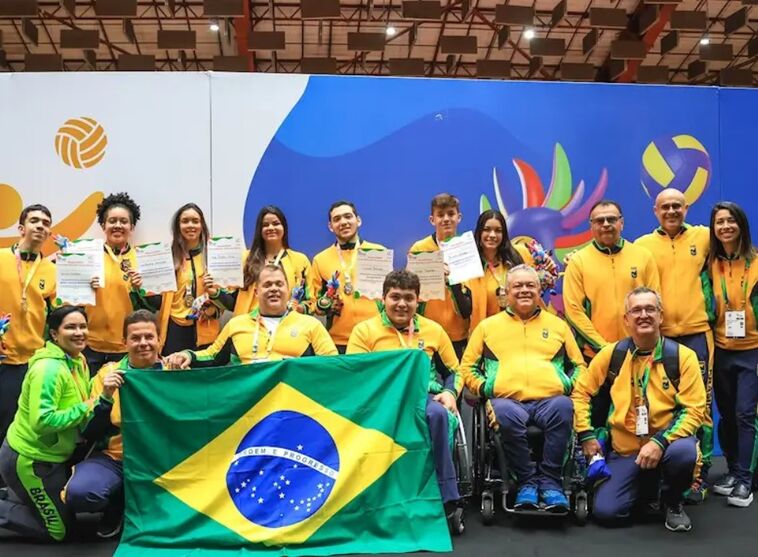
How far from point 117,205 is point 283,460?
89.9 inches

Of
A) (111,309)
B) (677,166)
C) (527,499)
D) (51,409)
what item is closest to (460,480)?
(527,499)

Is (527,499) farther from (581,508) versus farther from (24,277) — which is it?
(24,277)

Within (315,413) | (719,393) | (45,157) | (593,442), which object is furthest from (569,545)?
(45,157)

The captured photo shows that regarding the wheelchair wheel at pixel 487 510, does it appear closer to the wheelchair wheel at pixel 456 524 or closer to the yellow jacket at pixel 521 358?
the wheelchair wheel at pixel 456 524

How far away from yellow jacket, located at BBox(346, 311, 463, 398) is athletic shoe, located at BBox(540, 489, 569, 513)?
2.27 ft

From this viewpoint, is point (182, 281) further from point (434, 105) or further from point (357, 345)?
point (434, 105)

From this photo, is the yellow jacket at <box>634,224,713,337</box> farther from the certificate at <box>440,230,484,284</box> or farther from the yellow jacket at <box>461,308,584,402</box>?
the certificate at <box>440,230,484,284</box>

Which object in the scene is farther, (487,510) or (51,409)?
(487,510)

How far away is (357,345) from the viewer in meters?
3.76

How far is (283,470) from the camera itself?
320 cm

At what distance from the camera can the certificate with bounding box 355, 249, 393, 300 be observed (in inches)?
163

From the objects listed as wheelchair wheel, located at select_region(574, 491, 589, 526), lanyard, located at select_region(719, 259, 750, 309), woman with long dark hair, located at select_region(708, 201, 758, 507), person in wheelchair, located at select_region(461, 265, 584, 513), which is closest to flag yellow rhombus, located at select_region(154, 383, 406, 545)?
person in wheelchair, located at select_region(461, 265, 584, 513)

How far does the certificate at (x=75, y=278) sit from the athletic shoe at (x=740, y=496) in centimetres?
393

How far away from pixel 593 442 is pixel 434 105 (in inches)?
113
